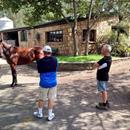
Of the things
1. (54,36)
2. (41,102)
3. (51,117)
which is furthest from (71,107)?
(54,36)

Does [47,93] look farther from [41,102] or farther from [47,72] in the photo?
[47,72]

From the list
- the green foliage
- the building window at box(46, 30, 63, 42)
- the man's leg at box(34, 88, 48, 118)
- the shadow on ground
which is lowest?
the shadow on ground

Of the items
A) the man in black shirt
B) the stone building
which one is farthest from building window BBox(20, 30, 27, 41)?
the man in black shirt

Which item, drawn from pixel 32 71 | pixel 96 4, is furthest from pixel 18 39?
pixel 32 71

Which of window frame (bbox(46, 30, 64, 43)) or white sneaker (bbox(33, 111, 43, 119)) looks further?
window frame (bbox(46, 30, 64, 43))

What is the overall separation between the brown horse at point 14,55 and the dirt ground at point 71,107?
71 centimetres

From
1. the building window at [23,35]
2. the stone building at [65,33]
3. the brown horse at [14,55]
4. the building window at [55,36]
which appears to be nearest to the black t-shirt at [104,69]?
the brown horse at [14,55]

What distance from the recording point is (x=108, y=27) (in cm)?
2473

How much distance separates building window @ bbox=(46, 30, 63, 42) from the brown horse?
471 inches

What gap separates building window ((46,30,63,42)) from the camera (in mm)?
25078

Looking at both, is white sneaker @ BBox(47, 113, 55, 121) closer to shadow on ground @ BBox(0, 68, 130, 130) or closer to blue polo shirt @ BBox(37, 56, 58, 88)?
shadow on ground @ BBox(0, 68, 130, 130)

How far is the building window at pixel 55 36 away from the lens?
25.1 m

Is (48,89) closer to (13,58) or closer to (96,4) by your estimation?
(13,58)

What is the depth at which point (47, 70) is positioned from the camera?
7277 millimetres
